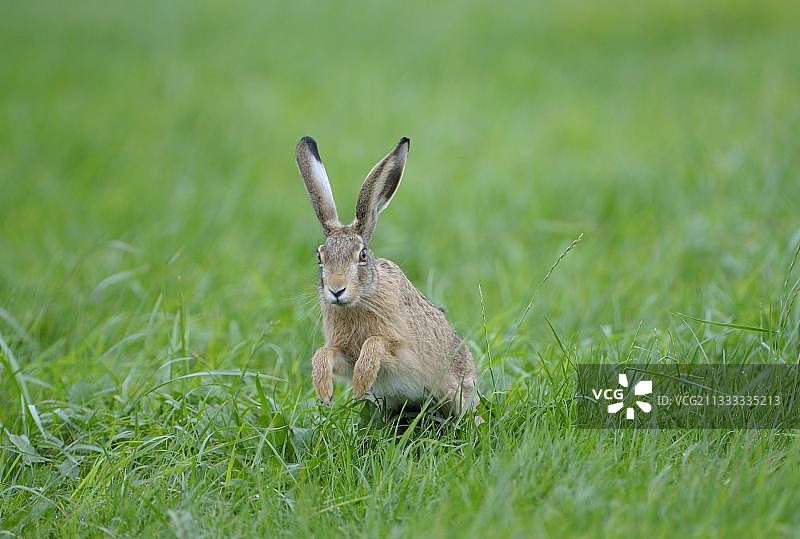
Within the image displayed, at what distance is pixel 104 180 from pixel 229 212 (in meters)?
2.13

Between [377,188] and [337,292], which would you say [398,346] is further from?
[377,188]

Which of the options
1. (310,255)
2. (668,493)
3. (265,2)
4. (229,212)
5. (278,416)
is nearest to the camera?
(668,493)

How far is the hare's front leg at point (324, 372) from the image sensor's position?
13.4 ft

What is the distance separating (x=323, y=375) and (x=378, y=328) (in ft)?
1.12

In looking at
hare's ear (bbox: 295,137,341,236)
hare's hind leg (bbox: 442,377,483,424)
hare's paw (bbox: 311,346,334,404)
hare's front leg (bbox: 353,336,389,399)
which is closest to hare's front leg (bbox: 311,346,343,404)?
hare's paw (bbox: 311,346,334,404)

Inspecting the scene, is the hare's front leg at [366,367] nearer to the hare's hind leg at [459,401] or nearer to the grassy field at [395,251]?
the grassy field at [395,251]

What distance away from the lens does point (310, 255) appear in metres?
7.71

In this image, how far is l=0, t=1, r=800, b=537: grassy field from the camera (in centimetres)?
379

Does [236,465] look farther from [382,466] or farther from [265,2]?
[265,2]

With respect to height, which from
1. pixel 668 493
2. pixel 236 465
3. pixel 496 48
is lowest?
pixel 236 465

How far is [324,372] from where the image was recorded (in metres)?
4.13

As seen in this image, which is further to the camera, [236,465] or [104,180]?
[104,180]

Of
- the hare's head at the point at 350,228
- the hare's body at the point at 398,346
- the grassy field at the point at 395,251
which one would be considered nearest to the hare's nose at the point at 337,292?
the hare's head at the point at 350,228

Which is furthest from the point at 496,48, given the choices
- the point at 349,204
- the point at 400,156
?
the point at 400,156
